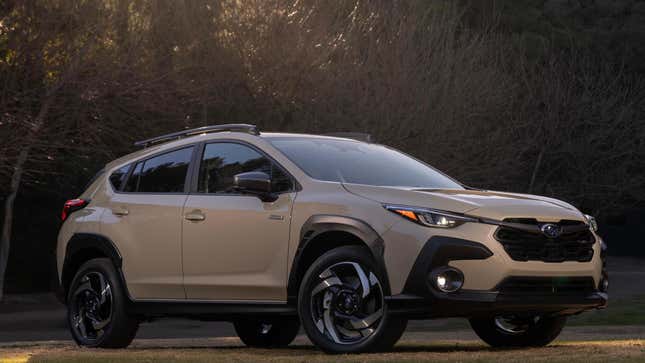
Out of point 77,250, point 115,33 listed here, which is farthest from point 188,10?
point 77,250

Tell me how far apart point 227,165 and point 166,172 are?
747 millimetres

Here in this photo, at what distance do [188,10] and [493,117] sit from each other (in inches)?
402

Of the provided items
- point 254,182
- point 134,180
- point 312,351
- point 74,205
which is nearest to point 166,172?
point 134,180

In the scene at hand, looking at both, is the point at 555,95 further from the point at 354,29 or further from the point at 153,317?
the point at 153,317

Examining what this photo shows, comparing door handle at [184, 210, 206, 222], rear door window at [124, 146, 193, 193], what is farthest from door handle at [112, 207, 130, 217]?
door handle at [184, 210, 206, 222]

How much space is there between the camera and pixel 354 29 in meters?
31.6

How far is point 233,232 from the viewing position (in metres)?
10.6

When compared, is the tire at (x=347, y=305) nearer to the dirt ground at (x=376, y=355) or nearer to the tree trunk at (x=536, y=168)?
the dirt ground at (x=376, y=355)

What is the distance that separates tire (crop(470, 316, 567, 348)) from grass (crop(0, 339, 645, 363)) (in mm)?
122

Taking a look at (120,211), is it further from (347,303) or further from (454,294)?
(454,294)

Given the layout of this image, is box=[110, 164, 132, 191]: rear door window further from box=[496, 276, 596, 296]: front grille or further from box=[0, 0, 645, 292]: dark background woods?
box=[0, 0, 645, 292]: dark background woods

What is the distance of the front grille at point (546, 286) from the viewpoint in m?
9.57

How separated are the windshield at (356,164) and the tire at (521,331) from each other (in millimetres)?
1200

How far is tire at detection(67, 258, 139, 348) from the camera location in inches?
456
